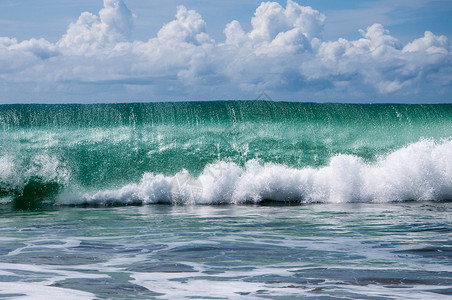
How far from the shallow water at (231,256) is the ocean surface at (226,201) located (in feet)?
0.08

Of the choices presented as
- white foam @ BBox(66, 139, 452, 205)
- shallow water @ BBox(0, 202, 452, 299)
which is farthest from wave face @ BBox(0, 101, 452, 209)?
shallow water @ BBox(0, 202, 452, 299)

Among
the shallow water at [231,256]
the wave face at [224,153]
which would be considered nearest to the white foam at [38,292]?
the shallow water at [231,256]

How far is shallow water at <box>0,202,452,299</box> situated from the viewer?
20.4ft

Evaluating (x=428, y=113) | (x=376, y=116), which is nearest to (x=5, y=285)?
(x=376, y=116)

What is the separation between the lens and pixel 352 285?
6.32 meters

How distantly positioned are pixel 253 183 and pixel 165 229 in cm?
635

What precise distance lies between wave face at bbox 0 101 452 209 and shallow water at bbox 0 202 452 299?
356cm

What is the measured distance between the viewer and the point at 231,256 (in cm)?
799

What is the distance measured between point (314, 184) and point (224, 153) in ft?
14.0

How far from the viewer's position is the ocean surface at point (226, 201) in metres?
6.70

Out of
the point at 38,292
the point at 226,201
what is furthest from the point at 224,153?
the point at 38,292

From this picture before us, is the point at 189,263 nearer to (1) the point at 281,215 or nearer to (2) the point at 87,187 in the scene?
(1) the point at 281,215

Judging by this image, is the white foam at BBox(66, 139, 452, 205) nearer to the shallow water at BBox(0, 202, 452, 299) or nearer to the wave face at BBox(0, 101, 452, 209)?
the wave face at BBox(0, 101, 452, 209)

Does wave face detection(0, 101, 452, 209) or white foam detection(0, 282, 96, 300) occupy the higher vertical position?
wave face detection(0, 101, 452, 209)
